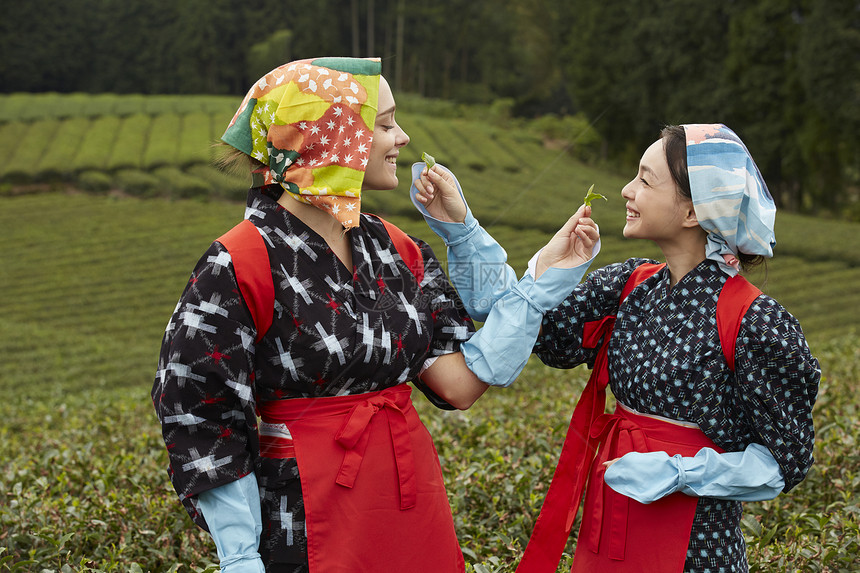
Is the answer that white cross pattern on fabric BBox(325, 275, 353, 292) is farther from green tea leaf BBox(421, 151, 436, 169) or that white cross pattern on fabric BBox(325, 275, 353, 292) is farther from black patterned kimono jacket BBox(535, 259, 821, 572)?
black patterned kimono jacket BBox(535, 259, 821, 572)

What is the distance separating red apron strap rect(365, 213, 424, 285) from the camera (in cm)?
165

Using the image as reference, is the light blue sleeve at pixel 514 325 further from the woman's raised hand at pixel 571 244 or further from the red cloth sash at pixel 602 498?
the red cloth sash at pixel 602 498

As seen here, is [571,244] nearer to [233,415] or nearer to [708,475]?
[708,475]

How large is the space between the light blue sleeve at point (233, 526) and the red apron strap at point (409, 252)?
554mm

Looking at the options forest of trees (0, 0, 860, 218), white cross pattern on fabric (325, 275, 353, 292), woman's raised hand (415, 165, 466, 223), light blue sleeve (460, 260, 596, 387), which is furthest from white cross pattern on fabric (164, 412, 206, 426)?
forest of trees (0, 0, 860, 218)

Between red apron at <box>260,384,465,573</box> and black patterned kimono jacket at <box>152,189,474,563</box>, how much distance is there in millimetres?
28

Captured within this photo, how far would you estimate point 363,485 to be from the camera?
1.46 meters

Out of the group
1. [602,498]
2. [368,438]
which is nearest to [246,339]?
[368,438]

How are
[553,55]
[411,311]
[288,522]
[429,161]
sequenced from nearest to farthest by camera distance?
[288,522]
[411,311]
[429,161]
[553,55]

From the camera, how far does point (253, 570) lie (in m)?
1.33

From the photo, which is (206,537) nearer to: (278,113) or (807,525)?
(278,113)

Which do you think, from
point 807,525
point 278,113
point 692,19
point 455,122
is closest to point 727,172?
point 278,113

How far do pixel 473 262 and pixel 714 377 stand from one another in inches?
21.5

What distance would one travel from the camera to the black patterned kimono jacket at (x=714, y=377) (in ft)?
4.71
